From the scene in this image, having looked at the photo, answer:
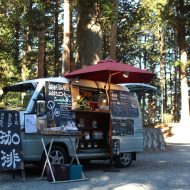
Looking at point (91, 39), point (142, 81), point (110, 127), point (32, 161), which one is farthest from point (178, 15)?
point (32, 161)

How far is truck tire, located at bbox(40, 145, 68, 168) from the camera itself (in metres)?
11.4

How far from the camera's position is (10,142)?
1041 centimetres

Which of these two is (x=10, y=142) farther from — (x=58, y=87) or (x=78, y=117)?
(x=78, y=117)

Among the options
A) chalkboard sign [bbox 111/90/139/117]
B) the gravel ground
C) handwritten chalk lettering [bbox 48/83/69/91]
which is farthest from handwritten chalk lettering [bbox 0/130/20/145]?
chalkboard sign [bbox 111/90/139/117]

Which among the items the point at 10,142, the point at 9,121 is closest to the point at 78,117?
the point at 9,121

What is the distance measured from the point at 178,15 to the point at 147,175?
23682 millimetres

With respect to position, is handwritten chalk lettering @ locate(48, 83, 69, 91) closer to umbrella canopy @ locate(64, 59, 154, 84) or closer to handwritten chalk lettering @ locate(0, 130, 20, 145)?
umbrella canopy @ locate(64, 59, 154, 84)

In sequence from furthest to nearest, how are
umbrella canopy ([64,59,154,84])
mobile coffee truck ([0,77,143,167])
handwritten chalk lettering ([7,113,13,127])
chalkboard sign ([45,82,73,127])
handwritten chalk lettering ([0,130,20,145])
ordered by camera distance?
umbrella canopy ([64,59,154,84]), chalkboard sign ([45,82,73,127]), mobile coffee truck ([0,77,143,167]), handwritten chalk lettering ([7,113,13,127]), handwritten chalk lettering ([0,130,20,145])

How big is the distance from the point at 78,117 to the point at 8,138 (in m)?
2.81

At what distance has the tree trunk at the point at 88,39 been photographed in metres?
17.7

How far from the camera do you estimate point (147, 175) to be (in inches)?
457

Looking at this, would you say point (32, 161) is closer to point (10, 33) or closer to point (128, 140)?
point (128, 140)

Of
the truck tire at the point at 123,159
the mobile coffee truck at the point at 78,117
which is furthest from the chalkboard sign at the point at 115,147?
the truck tire at the point at 123,159

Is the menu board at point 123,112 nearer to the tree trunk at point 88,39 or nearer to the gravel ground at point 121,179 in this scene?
the gravel ground at point 121,179
